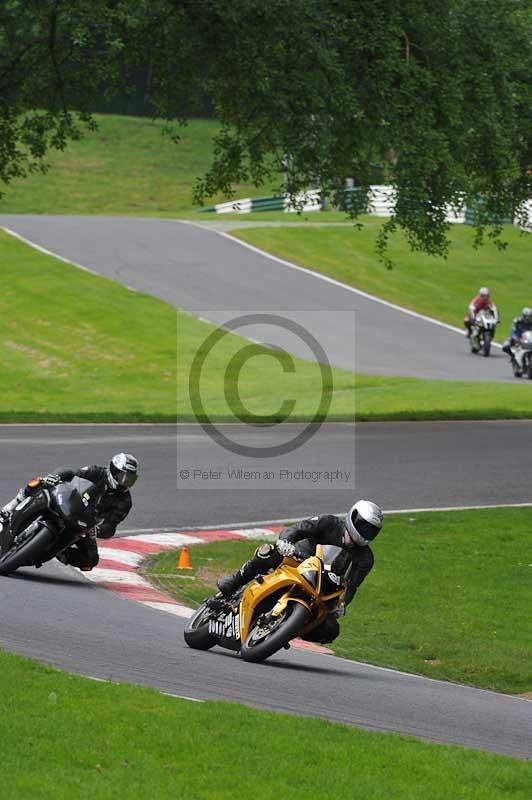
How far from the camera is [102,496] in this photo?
41.7 ft

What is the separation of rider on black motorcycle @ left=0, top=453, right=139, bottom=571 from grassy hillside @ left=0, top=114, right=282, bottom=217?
45.1 m

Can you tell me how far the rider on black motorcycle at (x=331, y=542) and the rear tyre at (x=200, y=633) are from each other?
45 centimetres

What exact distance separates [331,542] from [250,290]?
30904mm

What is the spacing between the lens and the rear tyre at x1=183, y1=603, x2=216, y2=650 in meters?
10.5

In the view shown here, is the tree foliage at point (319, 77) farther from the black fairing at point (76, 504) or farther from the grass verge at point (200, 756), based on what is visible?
the grass verge at point (200, 756)

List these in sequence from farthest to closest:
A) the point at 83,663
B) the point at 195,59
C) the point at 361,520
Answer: the point at 195,59
the point at 361,520
the point at 83,663

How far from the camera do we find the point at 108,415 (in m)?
25.6

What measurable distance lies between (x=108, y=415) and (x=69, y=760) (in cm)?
1881

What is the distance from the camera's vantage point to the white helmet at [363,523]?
33.4ft

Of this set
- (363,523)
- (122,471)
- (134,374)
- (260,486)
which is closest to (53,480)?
(122,471)

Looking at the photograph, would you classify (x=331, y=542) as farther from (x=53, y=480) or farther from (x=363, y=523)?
(x=53, y=480)

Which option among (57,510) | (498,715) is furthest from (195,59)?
(498,715)

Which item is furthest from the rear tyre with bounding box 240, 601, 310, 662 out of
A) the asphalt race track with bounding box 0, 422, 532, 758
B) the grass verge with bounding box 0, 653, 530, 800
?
the grass verge with bounding box 0, 653, 530, 800

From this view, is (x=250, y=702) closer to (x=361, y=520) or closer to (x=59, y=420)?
(x=361, y=520)
